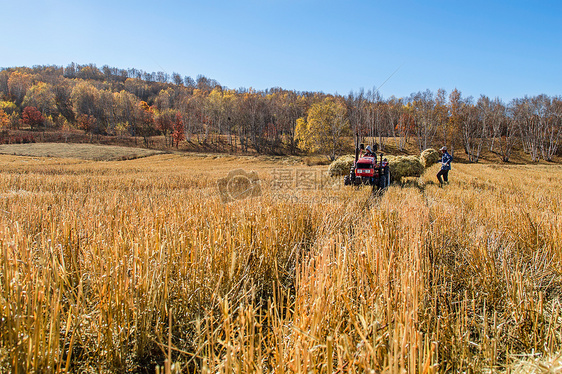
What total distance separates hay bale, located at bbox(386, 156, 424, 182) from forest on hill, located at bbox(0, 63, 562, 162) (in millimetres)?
28364

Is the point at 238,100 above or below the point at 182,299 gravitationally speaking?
above


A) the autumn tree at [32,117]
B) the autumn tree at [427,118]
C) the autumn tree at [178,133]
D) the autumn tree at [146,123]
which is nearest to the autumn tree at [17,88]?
the autumn tree at [32,117]

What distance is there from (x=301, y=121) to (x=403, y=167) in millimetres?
38390

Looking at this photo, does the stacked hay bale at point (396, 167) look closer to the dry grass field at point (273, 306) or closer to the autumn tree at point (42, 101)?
the dry grass field at point (273, 306)

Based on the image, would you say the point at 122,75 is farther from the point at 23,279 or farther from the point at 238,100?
the point at 23,279

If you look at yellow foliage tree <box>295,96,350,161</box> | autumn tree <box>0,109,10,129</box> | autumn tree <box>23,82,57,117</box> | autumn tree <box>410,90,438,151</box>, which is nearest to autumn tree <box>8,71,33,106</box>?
autumn tree <box>23,82,57,117</box>

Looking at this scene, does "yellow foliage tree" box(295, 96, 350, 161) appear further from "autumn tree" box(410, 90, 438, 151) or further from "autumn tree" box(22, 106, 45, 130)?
"autumn tree" box(22, 106, 45, 130)

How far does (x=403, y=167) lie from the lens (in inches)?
561

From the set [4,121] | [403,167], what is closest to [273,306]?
[403,167]

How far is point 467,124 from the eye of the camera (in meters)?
49.9

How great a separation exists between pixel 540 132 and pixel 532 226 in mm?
65210

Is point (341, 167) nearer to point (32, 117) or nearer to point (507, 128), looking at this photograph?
point (507, 128)

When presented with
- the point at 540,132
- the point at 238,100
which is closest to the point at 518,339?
the point at 540,132

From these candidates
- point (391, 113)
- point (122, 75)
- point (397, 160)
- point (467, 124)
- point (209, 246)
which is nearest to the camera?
point (209, 246)
